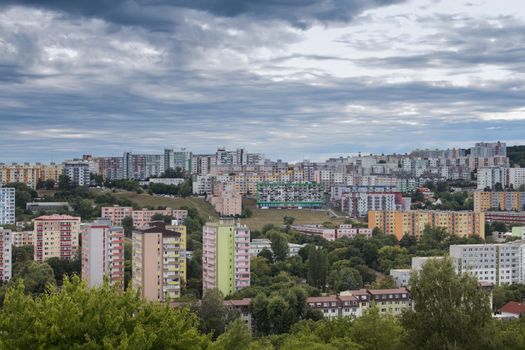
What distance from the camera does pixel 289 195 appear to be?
123 feet

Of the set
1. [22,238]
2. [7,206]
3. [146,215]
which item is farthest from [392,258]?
[7,206]

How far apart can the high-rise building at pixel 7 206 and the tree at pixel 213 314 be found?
51.8ft

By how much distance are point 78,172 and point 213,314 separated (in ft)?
85.0

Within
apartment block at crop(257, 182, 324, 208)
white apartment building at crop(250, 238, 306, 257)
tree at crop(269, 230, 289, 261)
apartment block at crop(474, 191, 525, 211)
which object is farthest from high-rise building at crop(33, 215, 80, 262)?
apartment block at crop(474, 191, 525, 211)

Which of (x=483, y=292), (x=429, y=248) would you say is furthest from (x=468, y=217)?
(x=483, y=292)

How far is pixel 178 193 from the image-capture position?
36.1 metres

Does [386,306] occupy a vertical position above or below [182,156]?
below

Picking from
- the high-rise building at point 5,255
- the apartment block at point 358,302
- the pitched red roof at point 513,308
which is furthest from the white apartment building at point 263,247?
the pitched red roof at point 513,308

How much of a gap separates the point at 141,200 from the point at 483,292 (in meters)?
26.3

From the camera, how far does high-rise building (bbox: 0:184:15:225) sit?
27281 mm

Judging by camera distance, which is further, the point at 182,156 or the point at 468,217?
Answer: the point at 182,156

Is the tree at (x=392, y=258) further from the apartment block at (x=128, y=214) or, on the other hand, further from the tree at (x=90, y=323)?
the tree at (x=90, y=323)

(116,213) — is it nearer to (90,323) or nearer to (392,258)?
(392,258)

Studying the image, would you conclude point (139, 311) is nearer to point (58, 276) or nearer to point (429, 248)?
point (58, 276)
